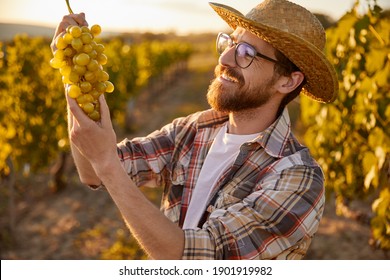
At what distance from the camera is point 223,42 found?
7.34ft

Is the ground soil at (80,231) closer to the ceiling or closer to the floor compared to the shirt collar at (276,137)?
closer to the floor

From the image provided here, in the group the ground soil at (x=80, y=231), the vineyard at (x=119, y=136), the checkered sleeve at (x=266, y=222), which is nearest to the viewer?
the checkered sleeve at (x=266, y=222)

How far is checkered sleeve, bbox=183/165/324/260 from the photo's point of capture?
1.74 meters

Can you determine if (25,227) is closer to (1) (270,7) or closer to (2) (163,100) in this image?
(1) (270,7)

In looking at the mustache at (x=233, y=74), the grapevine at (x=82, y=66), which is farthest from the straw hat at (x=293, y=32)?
the grapevine at (x=82, y=66)

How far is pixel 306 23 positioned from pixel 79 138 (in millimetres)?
1176

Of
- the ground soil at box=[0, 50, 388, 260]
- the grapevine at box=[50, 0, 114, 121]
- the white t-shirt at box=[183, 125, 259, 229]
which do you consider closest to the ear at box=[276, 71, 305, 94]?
the white t-shirt at box=[183, 125, 259, 229]

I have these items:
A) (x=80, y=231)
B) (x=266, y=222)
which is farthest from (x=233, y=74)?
(x=80, y=231)

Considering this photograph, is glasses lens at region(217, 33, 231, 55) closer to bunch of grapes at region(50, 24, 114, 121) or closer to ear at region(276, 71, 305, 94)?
ear at region(276, 71, 305, 94)

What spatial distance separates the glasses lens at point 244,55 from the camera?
2.12 m

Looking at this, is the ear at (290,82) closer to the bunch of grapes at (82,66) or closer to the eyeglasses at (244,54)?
the eyeglasses at (244,54)

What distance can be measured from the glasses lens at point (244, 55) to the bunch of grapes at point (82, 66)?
72 cm

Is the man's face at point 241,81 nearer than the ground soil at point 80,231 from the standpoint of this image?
Yes

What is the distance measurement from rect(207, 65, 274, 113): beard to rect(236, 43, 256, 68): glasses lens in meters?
0.05
